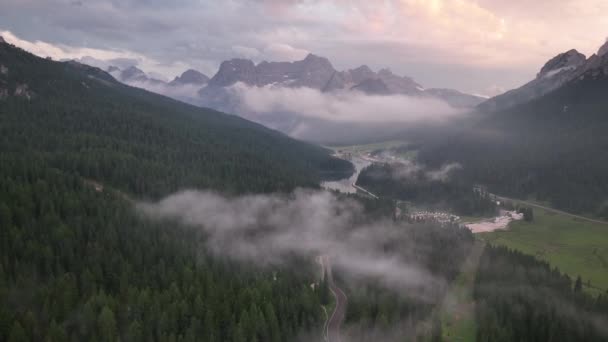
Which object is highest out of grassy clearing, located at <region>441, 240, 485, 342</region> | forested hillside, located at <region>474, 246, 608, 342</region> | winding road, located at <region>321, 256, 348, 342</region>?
forested hillside, located at <region>474, 246, 608, 342</region>

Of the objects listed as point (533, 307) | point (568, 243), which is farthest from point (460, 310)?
point (568, 243)

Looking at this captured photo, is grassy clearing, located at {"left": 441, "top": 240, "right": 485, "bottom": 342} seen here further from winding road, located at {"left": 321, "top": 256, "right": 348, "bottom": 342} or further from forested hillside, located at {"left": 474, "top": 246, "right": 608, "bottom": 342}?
winding road, located at {"left": 321, "top": 256, "right": 348, "bottom": 342}

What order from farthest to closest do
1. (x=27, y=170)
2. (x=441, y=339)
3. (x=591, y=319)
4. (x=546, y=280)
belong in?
(x=27, y=170)
(x=546, y=280)
(x=591, y=319)
(x=441, y=339)

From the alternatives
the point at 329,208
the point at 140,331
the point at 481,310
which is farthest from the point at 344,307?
the point at 329,208

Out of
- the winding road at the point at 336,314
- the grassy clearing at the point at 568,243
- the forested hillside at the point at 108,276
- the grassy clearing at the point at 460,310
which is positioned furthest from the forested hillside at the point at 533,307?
the forested hillside at the point at 108,276

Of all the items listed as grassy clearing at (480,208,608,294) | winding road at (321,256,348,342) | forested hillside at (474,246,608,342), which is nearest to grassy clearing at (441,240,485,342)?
forested hillside at (474,246,608,342)

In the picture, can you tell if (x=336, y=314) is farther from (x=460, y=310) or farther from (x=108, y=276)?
(x=108, y=276)

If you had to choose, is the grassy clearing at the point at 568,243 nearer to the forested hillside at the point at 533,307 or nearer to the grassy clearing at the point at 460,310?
the forested hillside at the point at 533,307

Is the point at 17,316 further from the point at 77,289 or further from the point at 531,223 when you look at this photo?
the point at 531,223
